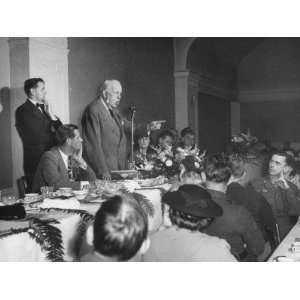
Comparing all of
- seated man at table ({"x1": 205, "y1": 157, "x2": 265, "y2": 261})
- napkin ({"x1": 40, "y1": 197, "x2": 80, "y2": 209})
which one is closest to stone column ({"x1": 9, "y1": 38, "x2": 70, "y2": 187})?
napkin ({"x1": 40, "y1": 197, "x2": 80, "y2": 209})

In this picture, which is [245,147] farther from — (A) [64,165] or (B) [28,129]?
(B) [28,129]

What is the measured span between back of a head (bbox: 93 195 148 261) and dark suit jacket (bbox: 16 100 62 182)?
2.13 m

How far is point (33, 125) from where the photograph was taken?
4.15 meters

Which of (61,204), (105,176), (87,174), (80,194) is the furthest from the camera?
(105,176)

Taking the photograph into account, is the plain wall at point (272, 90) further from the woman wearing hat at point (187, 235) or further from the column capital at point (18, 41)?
the column capital at point (18, 41)

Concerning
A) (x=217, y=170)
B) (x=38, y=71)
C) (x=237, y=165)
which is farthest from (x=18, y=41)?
(x=237, y=165)

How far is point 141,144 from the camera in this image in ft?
16.0

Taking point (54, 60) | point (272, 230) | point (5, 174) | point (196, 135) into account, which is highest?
point (54, 60)

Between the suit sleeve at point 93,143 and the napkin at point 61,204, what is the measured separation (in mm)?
1015

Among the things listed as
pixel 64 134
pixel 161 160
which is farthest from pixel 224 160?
pixel 64 134

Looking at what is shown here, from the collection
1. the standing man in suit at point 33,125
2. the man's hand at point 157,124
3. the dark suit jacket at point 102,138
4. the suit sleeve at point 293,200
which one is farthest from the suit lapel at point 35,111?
the suit sleeve at point 293,200

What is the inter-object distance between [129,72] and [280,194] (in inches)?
82.6
